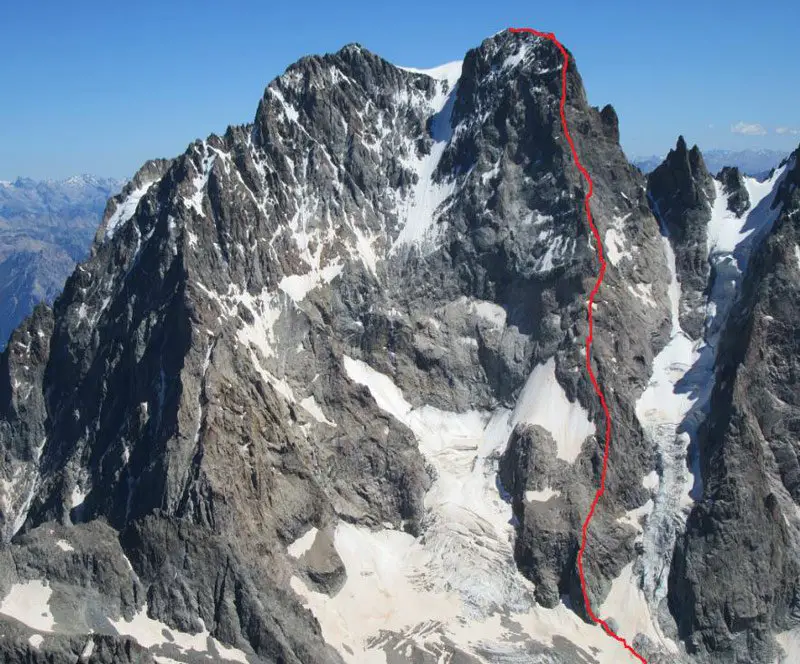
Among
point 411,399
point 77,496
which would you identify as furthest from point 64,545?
point 411,399

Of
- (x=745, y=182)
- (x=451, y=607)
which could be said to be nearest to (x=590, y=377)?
(x=451, y=607)

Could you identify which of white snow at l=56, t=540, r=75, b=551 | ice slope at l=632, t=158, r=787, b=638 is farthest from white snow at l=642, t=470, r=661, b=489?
white snow at l=56, t=540, r=75, b=551

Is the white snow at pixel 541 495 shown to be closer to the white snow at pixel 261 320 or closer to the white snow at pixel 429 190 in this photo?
the white snow at pixel 261 320

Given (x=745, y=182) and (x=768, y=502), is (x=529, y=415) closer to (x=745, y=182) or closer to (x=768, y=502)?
(x=768, y=502)

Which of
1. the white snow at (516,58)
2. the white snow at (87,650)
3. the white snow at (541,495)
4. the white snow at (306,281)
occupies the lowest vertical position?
the white snow at (87,650)

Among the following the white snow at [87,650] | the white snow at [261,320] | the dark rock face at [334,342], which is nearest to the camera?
the white snow at [87,650]

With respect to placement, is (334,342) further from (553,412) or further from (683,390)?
(683,390)

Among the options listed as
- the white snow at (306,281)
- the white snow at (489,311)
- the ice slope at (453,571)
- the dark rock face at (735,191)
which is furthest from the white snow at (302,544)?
the dark rock face at (735,191)
